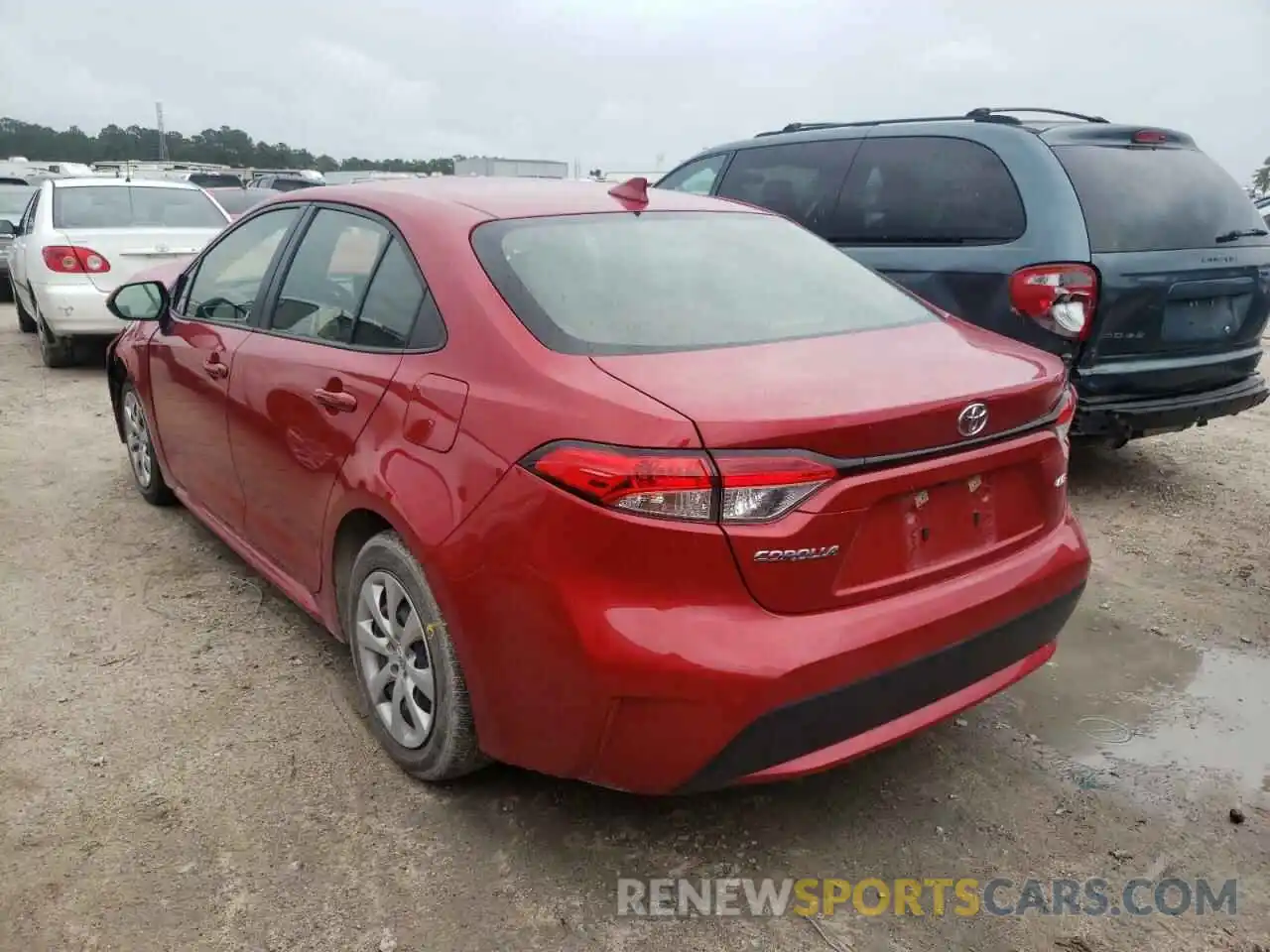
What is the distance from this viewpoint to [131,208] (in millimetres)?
8508

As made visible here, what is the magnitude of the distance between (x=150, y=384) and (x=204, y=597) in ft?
3.53

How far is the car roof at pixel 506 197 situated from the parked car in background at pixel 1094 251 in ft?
5.93

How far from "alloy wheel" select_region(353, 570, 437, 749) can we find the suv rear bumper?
3197mm

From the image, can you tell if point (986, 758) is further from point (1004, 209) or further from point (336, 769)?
point (1004, 209)

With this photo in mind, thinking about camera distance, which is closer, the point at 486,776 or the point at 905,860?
the point at 905,860

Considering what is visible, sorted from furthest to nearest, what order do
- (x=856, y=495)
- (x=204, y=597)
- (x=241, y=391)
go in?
(x=204, y=597) → (x=241, y=391) → (x=856, y=495)

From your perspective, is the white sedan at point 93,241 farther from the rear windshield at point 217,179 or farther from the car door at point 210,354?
the rear windshield at point 217,179

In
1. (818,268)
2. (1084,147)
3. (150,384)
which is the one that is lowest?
(150,384)

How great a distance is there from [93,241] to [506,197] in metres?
6.30

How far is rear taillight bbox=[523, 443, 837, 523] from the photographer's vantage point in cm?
199

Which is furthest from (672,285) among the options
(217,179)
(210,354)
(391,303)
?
(217,179)

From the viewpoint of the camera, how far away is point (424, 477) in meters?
2.41

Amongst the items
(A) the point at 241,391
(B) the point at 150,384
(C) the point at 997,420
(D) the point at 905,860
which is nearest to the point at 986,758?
(D) the point at 905,860

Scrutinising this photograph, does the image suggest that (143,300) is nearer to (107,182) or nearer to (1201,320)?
(1201,320)
